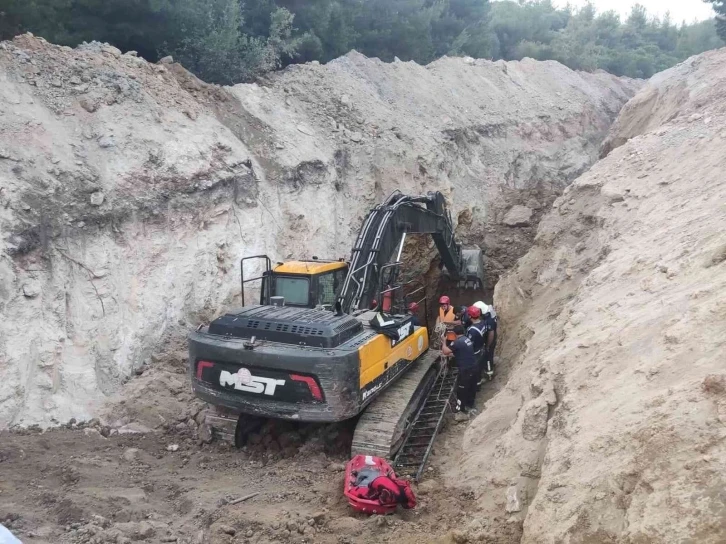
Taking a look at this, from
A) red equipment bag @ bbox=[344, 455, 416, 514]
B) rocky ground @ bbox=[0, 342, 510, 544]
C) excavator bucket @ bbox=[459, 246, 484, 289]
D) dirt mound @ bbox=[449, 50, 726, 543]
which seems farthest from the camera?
excavator bucket @ bbox=[459, 246, 484, 289]

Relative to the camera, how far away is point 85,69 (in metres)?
10.2

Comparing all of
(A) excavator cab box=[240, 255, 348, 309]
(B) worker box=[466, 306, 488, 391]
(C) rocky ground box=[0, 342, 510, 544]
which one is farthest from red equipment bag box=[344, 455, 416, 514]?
(B) worker box=[466, 306, 488, 391]

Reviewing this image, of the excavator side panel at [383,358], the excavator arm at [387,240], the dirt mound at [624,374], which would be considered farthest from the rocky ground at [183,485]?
the excavator arm at [387,240]

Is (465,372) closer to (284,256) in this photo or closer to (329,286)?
(329,286)

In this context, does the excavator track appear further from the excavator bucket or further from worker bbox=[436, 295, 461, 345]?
the excavator bucket

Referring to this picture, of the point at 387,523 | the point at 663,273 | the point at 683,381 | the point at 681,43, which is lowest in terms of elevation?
the point at 387,523

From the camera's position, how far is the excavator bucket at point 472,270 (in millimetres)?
12664

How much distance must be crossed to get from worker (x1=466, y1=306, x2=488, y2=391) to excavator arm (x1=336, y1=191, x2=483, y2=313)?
4.55 feet

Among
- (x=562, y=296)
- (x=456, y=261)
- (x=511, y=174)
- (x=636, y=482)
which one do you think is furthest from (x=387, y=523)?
(x=511, y=174)

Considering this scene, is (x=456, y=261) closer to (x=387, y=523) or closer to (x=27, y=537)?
(x=387, y=523)

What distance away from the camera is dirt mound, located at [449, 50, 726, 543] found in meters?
3.58

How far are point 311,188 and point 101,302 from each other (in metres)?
4.91

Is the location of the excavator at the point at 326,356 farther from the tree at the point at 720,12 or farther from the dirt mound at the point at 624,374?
the tree at the point at 720,12

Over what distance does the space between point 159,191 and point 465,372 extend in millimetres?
5134
